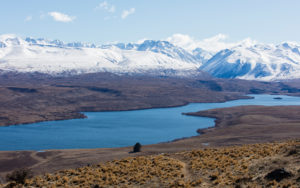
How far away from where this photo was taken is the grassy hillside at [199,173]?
2291cm

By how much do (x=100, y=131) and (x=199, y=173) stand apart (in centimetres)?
8742

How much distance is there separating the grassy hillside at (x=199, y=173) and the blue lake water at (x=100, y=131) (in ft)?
182

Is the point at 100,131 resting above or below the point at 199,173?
below

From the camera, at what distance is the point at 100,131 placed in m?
112

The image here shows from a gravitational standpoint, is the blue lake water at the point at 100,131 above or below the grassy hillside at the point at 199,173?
below

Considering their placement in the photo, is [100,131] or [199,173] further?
[100,131]

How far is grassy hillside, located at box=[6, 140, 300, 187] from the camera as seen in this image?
75.2 ft

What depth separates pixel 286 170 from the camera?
22547 millimetres

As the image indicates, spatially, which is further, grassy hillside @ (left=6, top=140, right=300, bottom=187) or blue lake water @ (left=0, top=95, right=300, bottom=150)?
blue lake water @ (left=0, top=95, right=300, bottom=150)

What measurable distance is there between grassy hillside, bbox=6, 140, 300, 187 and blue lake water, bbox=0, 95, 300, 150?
55.4 m

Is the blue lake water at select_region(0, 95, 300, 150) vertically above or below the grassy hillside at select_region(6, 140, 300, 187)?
below

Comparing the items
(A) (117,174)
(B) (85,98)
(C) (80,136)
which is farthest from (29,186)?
(B) (85,98)

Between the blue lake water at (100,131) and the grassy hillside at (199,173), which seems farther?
the blue lake water at (100,131)

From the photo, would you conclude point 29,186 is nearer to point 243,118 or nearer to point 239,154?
point 239,154
